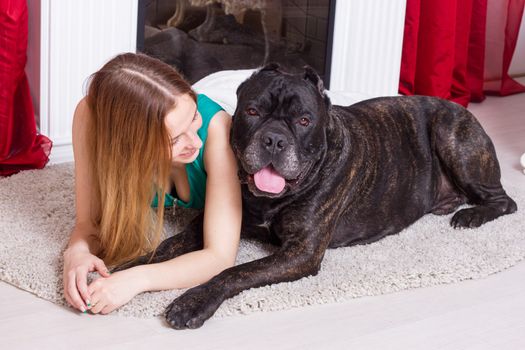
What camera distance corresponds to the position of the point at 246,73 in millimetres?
3398

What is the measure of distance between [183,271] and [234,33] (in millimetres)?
1904

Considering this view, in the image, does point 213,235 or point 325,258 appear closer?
point 213,235

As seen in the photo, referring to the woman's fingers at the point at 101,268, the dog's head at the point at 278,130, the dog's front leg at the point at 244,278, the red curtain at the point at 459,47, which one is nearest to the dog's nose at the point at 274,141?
the dog's head at the point at 278,130

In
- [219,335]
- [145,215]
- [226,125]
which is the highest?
[226,125]

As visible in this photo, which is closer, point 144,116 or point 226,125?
point 144,116

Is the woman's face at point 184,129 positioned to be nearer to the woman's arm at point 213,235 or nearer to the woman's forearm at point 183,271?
the woman's arm at point 213,235

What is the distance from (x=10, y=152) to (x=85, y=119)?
3.38 ft

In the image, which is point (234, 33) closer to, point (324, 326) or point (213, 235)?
point (213, 235)

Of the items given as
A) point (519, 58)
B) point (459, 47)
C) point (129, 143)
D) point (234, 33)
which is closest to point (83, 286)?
point (129, 143)

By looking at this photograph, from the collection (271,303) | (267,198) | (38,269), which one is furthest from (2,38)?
(271,303)

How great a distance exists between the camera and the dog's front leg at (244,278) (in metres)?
2.14

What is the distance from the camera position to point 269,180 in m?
2.34

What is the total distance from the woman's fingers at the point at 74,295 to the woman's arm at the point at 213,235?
64 mm

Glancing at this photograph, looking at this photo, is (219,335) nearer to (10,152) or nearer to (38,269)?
(38,269)
